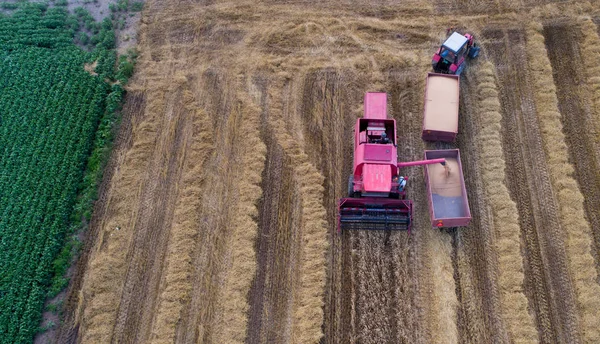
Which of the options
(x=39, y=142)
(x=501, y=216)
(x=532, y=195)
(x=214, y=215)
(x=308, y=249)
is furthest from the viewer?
(x=39, y=142)

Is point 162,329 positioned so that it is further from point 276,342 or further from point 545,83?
point 545,83

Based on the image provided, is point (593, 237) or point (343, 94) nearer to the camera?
point (593, 237)

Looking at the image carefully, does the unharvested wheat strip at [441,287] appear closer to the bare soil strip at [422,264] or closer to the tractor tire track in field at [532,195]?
the bare soil strip at [422,264]

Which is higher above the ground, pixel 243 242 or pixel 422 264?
pixel 243 242

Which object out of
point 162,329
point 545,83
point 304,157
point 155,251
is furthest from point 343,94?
point 162,329

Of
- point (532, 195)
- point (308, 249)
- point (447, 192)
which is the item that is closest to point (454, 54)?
point (447, 192)

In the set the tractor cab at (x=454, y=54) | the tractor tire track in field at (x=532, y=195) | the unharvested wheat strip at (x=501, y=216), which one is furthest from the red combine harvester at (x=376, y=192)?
the tractor cab at (x=454, y=54)

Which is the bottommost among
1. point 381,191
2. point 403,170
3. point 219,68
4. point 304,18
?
point 381,191

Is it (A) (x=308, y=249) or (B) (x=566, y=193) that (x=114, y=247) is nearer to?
(A) (x=308, y=249)
